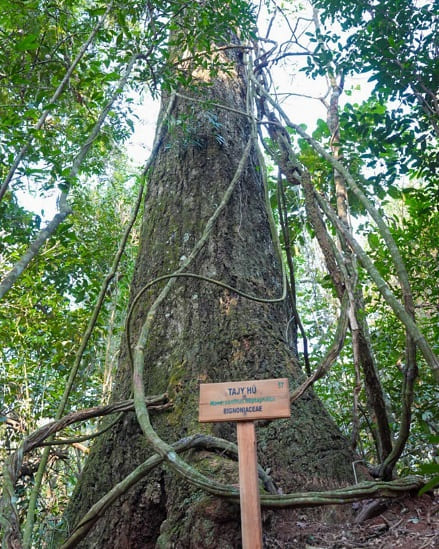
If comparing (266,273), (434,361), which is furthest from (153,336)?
(434,361)

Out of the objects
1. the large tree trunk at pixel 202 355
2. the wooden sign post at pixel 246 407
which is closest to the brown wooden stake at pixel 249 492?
the wooden sign post at pixel 246 407

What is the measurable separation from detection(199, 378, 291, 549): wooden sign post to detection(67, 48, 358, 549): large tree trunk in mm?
173

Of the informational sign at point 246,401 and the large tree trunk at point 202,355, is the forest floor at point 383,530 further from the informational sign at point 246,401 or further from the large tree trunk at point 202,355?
the informational sign at point 246,401

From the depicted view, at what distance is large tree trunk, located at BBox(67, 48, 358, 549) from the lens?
1.53 meters

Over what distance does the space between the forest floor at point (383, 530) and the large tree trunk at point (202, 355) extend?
0.06m

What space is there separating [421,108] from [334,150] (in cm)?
86

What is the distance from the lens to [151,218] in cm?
261

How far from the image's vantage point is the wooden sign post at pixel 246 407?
1.30 meters

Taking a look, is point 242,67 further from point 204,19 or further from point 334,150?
point 204,19

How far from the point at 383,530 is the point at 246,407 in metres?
0.53

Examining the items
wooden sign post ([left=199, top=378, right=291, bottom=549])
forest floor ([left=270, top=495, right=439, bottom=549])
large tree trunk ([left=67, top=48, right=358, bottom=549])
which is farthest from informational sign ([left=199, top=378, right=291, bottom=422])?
forest floor ([left=270, top=495, right=439, bottom=549])

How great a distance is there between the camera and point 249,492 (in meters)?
1.25

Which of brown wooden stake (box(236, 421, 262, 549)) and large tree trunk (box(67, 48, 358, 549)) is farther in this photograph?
large tree trunk (box(67, 48, 358, 549))

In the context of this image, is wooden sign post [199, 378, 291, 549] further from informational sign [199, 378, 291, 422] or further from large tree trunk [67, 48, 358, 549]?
large tree trunk [67, 48, 358, 549]
